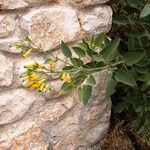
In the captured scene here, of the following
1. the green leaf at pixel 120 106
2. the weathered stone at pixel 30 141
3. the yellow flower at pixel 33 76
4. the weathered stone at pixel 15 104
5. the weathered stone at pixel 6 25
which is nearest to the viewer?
the yellow flower at pixel 33 76

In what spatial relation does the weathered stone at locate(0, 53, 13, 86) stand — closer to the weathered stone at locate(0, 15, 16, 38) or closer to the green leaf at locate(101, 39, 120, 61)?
the weathered stone at locate(0, 15, 16, 38)

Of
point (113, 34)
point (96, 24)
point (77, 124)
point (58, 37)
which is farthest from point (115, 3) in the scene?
point (77, 124)

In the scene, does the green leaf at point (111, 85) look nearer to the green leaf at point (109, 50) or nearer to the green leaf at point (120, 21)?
the green leaf at point (109, 50)

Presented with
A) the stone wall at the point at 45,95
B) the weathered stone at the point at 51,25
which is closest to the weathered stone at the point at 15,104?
the stone wall at the point at 45,95

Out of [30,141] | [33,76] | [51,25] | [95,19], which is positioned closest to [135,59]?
[95,19]

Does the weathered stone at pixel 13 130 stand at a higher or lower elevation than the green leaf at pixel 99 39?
lower

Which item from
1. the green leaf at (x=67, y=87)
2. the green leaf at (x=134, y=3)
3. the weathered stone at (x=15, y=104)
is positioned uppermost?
the green leaf at (x=134, y=3)

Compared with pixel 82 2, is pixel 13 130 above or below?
below

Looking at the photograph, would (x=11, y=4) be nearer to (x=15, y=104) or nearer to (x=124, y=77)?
(x=15, y=104)
